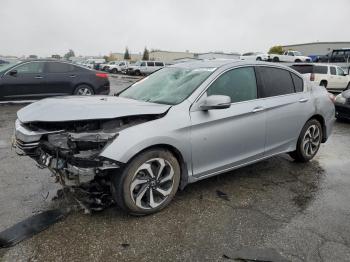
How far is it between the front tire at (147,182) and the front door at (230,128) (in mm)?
323

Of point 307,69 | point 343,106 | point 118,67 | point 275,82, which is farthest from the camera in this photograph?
point 118,67

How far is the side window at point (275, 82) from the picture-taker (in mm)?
4449

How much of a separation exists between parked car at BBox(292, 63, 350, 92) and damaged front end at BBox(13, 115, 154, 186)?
56.4ft

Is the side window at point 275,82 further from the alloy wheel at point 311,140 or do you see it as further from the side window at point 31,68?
the side window at point 31,68

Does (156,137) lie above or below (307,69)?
below

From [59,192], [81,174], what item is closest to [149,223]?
[81,174]

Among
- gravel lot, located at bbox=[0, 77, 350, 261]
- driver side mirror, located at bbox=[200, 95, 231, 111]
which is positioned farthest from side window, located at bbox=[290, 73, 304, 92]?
driver side mirror, located at bbox=[200, 95, 231, 111]

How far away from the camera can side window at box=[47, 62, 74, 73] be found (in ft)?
34.1

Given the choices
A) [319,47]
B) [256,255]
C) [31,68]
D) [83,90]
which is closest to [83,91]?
[83,90]

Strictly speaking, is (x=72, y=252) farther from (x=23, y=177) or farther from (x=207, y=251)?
(x=23, y=177)

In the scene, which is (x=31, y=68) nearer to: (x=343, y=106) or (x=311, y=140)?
(x=311, y=140)

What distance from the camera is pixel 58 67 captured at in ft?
34.5

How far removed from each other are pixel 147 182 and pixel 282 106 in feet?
7.60

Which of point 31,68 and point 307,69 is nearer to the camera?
point 31,68
